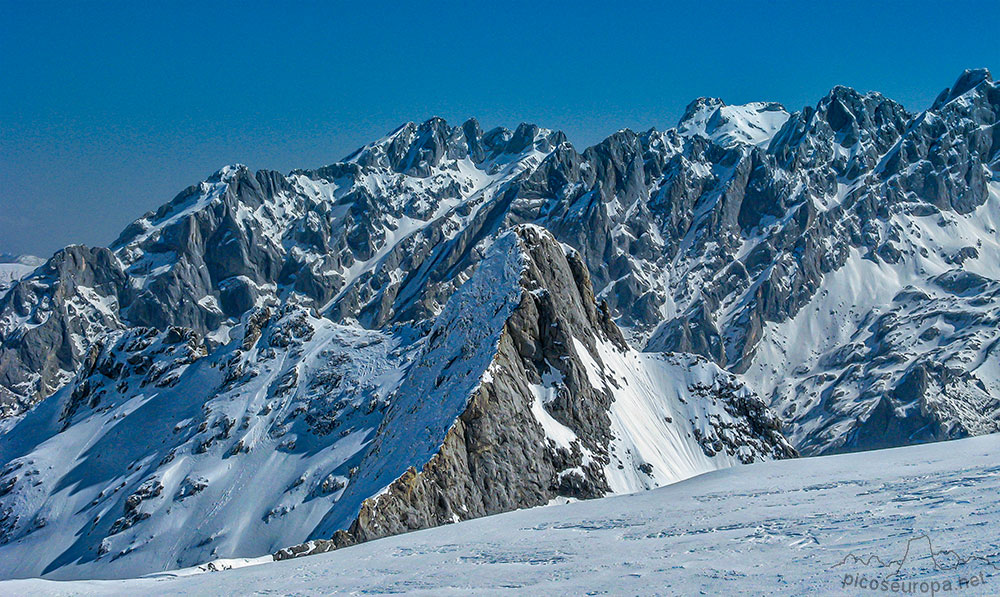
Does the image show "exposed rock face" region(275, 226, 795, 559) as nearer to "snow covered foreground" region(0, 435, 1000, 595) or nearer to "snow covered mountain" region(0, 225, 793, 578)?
"snow covered mountain" region(0, 225, 793, 578)

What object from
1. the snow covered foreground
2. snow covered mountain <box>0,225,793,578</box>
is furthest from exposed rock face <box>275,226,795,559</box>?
the snow covered foreground

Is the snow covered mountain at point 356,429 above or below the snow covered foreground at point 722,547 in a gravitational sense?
above

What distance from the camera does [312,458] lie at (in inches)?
4875

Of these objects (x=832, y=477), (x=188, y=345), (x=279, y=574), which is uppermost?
(x=188, y=345)

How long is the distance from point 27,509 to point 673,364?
325ft

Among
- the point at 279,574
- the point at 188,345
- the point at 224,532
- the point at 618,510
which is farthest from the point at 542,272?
the point at 188,345

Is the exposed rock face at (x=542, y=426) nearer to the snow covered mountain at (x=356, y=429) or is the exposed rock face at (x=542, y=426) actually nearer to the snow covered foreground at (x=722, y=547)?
the snow covered mountain at (x=356, y=429)

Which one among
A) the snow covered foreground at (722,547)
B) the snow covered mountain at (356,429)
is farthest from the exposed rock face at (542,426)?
the snow covered foreground at (722,547)

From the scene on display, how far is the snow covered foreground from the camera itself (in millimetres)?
20906

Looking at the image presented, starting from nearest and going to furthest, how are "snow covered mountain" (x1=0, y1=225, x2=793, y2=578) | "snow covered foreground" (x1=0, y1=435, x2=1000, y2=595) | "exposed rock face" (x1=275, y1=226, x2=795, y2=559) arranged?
1. "snow covered foreground" (x1=0, y1=435, x2=1000, y2=595)
2. "exposed rock face" (x1=275, y1=226, x2=795, y2=559)
3. "snow covered mountain" (x1=0, y1=225, x2=793, y2=578)

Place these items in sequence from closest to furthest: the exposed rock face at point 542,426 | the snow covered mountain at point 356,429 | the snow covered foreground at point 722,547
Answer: the snow covered foreground at point 722,547 < the exposed rock face at point 542,426 < the snow covered mountain at point 356,429

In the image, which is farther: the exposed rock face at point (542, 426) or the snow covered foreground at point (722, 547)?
the exposed rock face at point (542, 426)

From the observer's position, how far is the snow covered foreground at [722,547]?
20.9 metres

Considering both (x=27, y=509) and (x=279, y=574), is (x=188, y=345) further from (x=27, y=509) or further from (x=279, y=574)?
(x=279, y=574)
